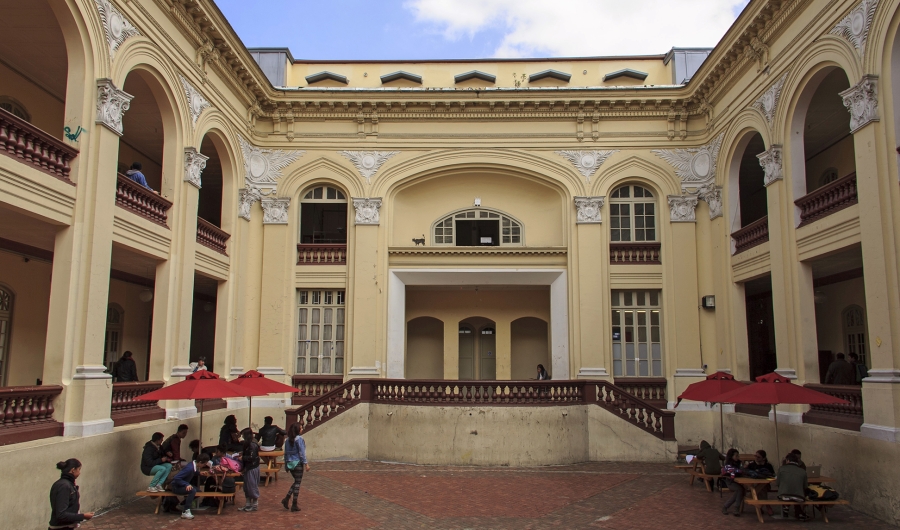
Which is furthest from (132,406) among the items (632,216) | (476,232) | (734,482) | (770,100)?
(770,100)

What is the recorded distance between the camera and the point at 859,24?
12477 mm

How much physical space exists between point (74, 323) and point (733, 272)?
15096mm

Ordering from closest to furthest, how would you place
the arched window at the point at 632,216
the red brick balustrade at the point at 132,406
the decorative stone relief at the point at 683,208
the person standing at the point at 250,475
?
the person standing at the point at 250,475 < the red brick balustrade at the point at 132,406 < the decorative stone relief at the point at 683,208 < the arched window at the point at 632,216

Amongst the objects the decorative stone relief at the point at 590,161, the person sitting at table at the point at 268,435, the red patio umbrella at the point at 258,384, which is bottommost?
the person sitting at table at the point at 268,435

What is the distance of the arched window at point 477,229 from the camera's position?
21.3 m

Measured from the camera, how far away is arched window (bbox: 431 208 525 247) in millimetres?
21328

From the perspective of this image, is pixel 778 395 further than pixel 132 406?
No

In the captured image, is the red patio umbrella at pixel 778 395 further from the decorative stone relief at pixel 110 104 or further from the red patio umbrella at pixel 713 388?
the decorative stone relief at pixel 110 104

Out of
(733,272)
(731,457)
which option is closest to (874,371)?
(731,457)

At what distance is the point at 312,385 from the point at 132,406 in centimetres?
665

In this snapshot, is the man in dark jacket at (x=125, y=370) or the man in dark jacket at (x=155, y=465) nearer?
the man in dark jacket at (x=155, y=465)

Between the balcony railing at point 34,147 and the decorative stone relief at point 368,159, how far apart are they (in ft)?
31.3

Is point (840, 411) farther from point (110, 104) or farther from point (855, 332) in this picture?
point (110, 104)

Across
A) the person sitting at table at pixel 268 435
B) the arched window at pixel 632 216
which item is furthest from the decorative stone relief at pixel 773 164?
the person sitting at table at pixel 268 435
